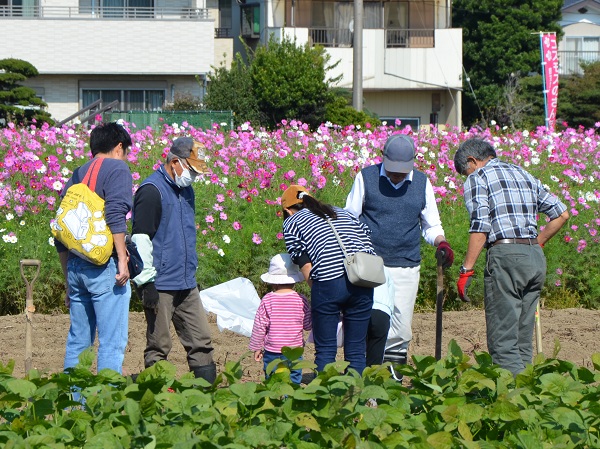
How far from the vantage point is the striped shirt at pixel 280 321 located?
604cm

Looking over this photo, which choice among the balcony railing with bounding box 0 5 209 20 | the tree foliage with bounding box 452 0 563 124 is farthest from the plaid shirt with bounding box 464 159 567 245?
the tree foliage with bounding box 452 0 563 124

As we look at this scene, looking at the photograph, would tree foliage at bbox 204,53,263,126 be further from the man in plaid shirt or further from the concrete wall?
the man in plaid shirt

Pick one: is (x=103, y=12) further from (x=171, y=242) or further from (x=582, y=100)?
(x=171, y=242)

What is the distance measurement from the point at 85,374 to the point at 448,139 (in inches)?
407

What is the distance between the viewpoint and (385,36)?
112 ft

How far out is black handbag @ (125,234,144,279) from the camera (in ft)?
18.6

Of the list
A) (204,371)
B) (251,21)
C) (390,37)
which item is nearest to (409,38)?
(390,37)

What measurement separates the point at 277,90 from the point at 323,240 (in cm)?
2231

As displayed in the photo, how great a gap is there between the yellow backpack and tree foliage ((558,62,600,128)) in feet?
97.6

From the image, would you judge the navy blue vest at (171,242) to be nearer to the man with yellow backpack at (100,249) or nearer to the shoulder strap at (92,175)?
the man with yellow backpack at (100,249)

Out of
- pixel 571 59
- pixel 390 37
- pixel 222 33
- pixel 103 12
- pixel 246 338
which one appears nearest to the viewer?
pixel 246 338

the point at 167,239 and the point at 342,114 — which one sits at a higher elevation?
the point at 342,114

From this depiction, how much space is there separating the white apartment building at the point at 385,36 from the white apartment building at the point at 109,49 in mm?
5252

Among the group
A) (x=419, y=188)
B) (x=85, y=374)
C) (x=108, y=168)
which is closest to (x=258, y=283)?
(x=419, y=188)
